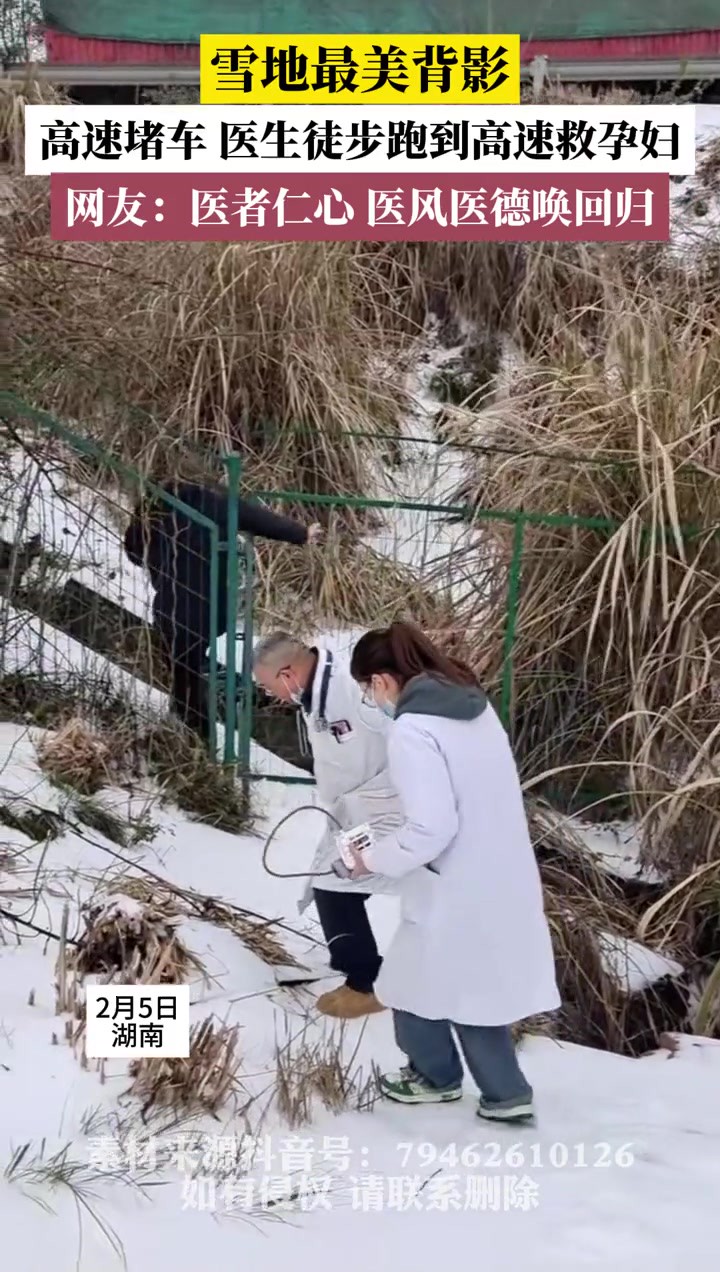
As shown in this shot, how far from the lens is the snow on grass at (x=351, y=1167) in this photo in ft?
9.57

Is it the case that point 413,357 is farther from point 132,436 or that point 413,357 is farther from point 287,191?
point 132,436

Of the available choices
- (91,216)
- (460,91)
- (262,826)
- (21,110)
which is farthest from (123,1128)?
(21,110)

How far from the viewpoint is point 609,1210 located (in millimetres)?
3164

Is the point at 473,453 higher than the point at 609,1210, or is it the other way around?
the point at 473,453

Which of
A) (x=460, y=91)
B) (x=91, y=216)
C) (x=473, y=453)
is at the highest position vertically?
(x=460, y=91)

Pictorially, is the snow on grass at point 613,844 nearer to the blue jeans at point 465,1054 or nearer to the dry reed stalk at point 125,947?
the blue jeans at point 465,1054

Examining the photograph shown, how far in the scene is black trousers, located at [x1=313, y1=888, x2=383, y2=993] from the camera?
4051 mm

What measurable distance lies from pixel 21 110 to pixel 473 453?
4859 mm

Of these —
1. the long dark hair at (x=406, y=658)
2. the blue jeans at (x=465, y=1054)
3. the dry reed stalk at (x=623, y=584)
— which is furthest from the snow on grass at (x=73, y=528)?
the blue jeans at (x=465, y=1054)

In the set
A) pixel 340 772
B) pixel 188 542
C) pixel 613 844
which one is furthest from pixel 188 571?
pixel 340 772

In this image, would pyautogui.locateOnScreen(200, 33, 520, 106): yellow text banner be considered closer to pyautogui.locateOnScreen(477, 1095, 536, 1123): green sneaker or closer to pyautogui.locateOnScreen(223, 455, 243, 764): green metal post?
pyautogui.locateOnScreen(223, 455, 243, 764): green metal post

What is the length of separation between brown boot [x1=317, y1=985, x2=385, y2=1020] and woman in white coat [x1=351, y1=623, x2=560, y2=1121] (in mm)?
551

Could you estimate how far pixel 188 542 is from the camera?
6.00 meters

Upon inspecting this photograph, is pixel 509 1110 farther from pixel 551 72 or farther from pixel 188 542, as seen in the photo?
pixel 551 72
